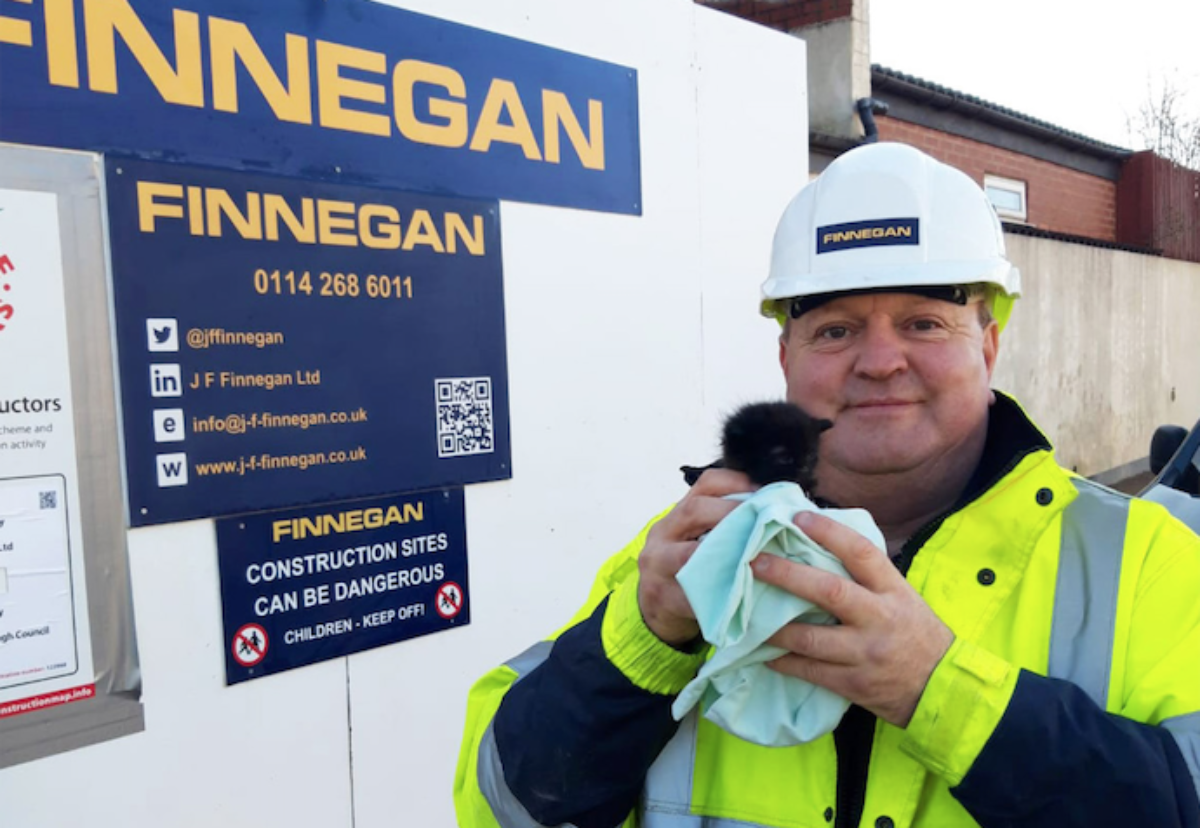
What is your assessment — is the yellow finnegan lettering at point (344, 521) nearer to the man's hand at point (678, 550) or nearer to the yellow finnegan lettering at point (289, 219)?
the yellow finnegan lettering at point (289, 219)

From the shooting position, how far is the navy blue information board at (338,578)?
2795mm

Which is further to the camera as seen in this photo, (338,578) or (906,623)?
(338,578)

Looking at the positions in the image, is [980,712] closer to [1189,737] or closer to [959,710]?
[959,710]

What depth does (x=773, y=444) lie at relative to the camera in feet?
4.34

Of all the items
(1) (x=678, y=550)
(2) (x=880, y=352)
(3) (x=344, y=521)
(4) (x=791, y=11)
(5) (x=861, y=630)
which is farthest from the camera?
(4) (x=791, y=11)

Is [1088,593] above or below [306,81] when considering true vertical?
below

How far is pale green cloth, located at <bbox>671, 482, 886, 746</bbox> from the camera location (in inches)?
45.9

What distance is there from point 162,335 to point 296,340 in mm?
396

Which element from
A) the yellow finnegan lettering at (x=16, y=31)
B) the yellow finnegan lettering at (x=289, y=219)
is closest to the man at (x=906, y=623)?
the yellow finnegan lettering at (x=289, y=219)

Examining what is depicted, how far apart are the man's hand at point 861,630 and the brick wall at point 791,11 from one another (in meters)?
6.83

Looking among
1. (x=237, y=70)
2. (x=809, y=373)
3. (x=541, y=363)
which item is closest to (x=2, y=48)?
(x=237, y=70)

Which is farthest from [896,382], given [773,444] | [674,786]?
[674,786]

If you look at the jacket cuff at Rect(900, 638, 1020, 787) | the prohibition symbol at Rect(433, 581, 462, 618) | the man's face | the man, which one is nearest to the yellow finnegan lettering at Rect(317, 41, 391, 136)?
the prohibition symbol at Rect(433, 581, 462, 618)

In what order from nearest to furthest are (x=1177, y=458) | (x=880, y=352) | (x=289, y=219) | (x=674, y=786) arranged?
(x=674, y=786) < (x=880, y=352) < (x=289, y=219) < (x=1177, y=458)
